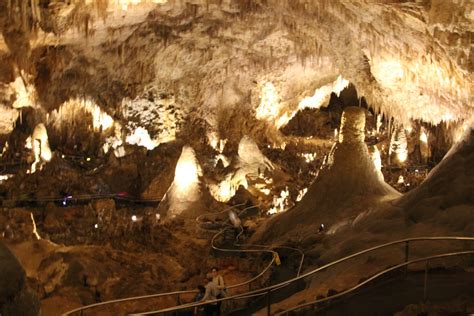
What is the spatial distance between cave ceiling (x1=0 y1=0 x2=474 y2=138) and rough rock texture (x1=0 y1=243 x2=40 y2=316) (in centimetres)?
924

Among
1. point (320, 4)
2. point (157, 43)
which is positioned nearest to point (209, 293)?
point (320, 4)

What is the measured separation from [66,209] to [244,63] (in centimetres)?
981

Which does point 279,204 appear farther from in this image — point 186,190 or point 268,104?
point 268,104

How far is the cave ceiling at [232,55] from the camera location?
12680 millimetres

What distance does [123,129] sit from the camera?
2253 cm

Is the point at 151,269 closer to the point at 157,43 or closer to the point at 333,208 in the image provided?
the point at 333,208

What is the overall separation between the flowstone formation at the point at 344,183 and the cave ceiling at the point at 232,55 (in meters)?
2.63

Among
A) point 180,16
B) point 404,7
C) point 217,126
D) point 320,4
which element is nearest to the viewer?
point 404,7

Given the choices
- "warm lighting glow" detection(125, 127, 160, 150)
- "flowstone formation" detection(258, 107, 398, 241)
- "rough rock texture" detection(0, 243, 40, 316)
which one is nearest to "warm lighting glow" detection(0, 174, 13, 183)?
"warm lighting glow" detection(125, 127, 160, 150)

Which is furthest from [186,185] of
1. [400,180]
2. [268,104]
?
[268,104]

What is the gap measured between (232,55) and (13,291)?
61.1ft

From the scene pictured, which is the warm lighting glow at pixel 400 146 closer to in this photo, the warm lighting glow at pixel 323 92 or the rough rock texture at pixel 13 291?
the warm lighting glow at pixel 323 92

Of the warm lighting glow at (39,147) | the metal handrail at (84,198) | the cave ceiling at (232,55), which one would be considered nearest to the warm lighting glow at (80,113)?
the cave ceiling at (232,55)

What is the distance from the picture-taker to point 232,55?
2141cm
